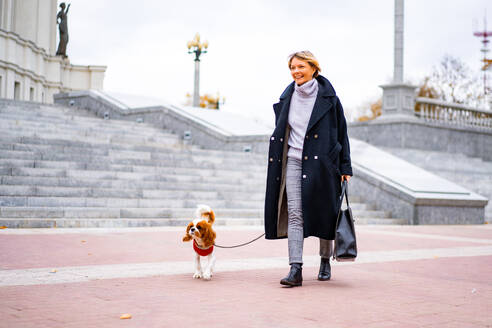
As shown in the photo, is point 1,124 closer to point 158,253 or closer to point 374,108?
point 158,253

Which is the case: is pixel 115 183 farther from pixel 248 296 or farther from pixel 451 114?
pixel 451 114

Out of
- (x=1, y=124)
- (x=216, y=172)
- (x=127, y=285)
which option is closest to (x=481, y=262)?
(x=127, y=285)

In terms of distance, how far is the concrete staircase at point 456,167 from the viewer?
2029 centimetres

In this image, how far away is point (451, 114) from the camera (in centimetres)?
2777

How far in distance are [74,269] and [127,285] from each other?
993 millimetres

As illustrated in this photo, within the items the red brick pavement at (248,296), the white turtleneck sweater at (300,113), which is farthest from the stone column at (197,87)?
the white turtleneck sweater at (300,113)

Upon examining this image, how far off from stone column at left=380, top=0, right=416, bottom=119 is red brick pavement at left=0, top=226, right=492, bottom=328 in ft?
59.3

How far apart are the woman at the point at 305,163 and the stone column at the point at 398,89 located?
20.0m

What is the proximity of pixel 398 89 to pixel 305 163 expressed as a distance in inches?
806

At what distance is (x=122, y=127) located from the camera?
2048 centimetres

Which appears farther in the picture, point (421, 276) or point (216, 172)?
point (216, 172)

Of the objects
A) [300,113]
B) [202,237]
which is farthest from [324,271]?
[300,113]

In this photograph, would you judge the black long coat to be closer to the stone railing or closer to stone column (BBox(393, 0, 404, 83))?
stone column (BBox(393, 0, 404, 83))

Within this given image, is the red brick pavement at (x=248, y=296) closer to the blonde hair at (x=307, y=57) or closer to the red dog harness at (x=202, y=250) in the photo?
the red dog harness at (x=202, y=250)
